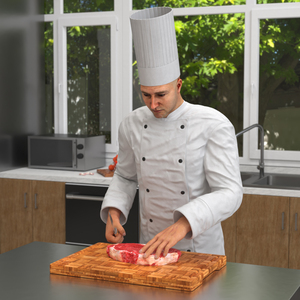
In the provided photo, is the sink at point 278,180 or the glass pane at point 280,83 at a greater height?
the glass pane at point 280,83

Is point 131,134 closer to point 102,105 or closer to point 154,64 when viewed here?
point 154,64

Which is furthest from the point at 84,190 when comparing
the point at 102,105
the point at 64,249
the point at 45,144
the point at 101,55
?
the point at 64,249

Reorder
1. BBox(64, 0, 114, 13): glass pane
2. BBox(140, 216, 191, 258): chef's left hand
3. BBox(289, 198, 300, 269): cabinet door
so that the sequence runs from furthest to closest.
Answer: BBox(64, 0, 114, 13): glass pane
BBox(289, 198, 300, 269): cabinet door
BBox(140, 216, 191, 258): chef's left hand

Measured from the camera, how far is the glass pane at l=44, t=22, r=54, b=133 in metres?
3.82

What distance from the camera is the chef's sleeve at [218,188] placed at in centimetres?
141

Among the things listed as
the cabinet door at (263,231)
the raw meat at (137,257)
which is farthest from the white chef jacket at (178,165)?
the cabinet door at (263,231)

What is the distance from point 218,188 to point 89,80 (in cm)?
238

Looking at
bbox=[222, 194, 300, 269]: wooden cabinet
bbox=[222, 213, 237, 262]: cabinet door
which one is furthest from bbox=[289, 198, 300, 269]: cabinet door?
bbox=[222, 213, 237, 262]: cabinet door

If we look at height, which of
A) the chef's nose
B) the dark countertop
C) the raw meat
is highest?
the chef's nose

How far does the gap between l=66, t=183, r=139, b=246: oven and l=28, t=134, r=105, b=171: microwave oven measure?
26cm

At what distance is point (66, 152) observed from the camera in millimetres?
3354

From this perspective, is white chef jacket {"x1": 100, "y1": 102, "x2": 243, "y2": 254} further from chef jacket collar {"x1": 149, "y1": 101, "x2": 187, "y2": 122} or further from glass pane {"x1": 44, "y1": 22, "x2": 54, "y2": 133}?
glass pane {"x1": 44, "y1": 22, "x2": 54, "y2": 133}

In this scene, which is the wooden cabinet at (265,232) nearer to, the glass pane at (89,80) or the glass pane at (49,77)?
the glass pane at (89,80)

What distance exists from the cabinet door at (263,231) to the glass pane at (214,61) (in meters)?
0.80
